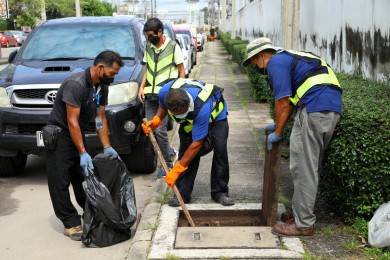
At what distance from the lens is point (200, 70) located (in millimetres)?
21016

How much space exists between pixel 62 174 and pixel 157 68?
2.15 m

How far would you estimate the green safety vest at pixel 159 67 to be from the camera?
622 cm

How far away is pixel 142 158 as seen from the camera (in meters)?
6.52

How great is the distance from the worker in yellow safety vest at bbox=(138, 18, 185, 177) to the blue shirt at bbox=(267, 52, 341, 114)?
2.22 metres

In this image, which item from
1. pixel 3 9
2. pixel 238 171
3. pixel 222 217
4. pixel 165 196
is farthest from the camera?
pixel 3 9

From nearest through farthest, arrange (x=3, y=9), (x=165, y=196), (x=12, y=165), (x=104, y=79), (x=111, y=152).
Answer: (x=104, y=79)
(x=111, y=152)
(x=165, y=196)
(x=12, y=165)
(x=3, y=9)

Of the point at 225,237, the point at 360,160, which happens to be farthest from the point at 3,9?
the point at 360,160

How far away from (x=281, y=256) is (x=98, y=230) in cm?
155

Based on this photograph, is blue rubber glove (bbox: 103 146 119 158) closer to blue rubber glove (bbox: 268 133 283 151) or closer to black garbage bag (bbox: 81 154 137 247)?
black garbage bag (bbox: 81 154 137 247)

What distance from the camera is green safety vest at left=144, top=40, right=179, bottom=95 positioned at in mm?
6219

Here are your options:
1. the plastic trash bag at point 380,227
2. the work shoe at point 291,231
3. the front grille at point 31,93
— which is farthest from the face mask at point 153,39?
the plastic trash bag at point 380,227

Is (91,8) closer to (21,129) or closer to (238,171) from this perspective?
(21,129)

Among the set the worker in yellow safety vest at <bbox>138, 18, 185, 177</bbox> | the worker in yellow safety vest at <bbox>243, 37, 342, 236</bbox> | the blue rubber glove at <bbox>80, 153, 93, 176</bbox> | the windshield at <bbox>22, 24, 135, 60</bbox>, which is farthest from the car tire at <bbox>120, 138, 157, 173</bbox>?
the worker in yellow safety vest at <bbox>243, 37, 342, 236</bbox>

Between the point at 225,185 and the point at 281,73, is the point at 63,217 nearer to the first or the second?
the point at 225,185
